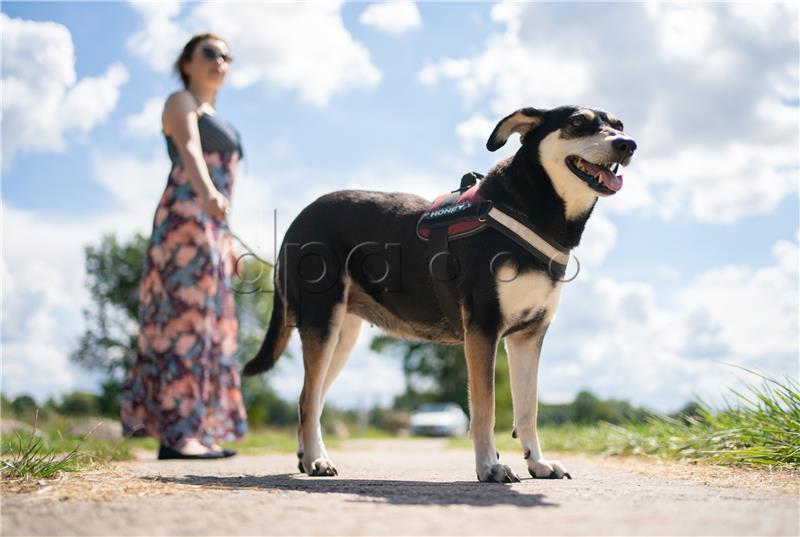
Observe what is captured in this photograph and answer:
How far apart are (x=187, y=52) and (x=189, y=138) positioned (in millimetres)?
1030

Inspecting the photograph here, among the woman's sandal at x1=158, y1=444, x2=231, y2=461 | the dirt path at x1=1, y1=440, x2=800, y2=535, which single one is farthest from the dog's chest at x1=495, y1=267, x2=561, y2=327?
the woman's sandal at x1=158, y1=444, x2=231, y2=461

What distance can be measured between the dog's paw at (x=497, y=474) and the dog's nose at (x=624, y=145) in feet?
6.21

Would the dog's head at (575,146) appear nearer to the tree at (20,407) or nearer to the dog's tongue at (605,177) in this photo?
the dog's tongue at (605,177)

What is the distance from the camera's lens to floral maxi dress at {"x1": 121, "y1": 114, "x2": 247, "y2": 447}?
20.3ft

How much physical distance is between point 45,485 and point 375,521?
1.90m

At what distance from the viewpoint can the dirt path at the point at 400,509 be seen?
2.34m

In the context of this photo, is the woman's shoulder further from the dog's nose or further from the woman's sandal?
the dog's nose

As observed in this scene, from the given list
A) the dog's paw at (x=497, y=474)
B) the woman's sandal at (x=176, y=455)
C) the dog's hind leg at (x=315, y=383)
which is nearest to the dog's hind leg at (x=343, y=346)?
the dog's hind leg at (x=315, y=383)

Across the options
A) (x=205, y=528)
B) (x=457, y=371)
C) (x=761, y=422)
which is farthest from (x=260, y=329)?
(x=205, y=528)

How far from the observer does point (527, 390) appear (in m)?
4.45

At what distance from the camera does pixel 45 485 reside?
3400mm

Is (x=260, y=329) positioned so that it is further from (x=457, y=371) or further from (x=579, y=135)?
(x=579, y=135)

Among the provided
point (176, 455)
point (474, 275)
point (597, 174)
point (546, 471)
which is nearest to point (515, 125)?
point (597, 174)

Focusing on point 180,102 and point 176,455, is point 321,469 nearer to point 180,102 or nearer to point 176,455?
point 176,455
